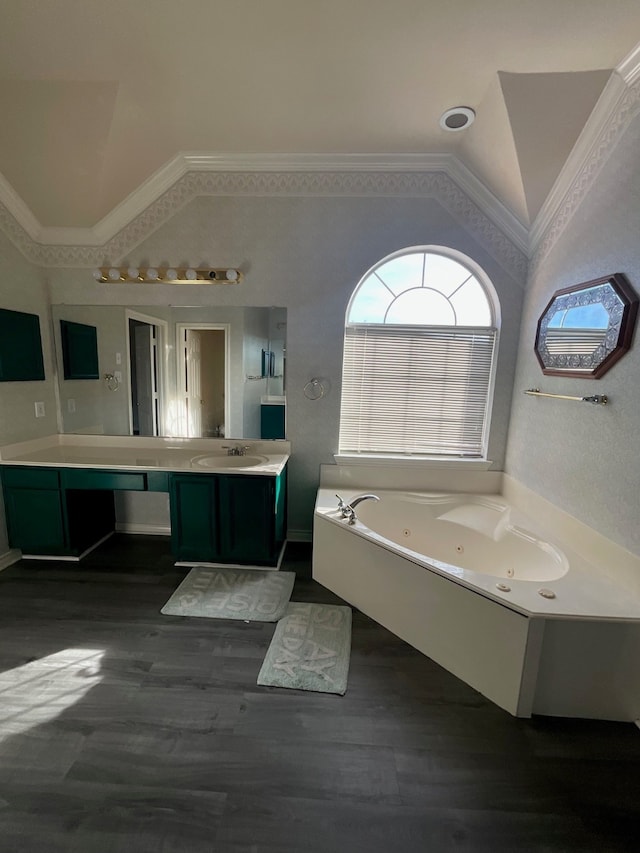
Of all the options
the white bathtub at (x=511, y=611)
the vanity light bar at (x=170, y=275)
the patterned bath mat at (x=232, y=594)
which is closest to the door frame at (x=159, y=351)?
the vanity light bar at (x=170, y=275)

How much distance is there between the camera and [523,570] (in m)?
2.26

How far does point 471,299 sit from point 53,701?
3.47m

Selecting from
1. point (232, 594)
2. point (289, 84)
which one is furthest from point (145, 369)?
point (289, 84)

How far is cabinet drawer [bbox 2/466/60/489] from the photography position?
257 centimetres

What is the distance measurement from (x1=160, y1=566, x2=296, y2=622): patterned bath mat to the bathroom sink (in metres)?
0.76

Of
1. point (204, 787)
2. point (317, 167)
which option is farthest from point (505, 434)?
point (204, 787)

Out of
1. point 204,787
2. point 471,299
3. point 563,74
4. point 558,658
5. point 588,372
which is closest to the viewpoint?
point 204,787

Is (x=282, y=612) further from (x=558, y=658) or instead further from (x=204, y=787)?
(x=558, y=658)

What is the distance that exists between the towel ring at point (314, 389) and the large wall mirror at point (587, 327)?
153 cm

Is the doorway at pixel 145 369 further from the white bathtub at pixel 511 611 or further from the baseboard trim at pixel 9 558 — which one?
the white bathtub at pixel 511 611

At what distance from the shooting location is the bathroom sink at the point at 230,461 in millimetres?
2842

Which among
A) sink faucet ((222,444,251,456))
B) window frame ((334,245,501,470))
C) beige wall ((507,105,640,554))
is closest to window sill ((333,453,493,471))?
window frame ((334,245,501,470))

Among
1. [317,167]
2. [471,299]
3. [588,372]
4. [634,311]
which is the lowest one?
[588,372]

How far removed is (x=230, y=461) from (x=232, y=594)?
3.19ft
